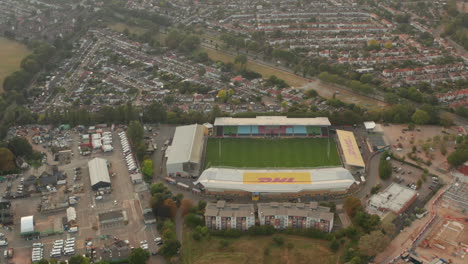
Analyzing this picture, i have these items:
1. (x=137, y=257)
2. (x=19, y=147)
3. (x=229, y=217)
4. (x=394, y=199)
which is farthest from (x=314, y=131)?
(x=19, y=147)

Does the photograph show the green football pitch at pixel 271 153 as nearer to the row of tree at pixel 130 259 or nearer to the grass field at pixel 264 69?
the row of tree at pixel 130 259

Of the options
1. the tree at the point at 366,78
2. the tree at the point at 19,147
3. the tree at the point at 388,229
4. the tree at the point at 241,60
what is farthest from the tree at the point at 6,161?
the tree at the point at 366,78

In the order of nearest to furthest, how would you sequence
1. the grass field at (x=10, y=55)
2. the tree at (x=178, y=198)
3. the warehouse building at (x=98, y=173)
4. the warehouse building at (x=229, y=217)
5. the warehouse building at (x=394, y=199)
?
1. the warehouse building at (x=229, y=217)
2. the warehouse building at (x=394, y=199)
3. the tree at (x=178, y=198)
4. the warehouse building at (x=98, y=173)
5. the grass field at (x=10, y=55)

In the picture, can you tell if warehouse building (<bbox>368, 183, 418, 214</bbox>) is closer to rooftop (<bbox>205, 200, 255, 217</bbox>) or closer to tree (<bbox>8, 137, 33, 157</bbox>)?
rooftop (<bbox>205, 200, 255, 217</bbox>)

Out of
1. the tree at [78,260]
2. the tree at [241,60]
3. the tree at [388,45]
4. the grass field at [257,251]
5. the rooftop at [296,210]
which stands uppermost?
the tree at [388,45]

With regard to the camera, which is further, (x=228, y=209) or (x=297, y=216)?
(x=228, y=209)

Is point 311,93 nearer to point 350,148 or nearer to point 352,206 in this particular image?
point 350,148

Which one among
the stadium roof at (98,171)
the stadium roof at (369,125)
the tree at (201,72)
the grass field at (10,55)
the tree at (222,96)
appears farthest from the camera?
the grass field at (10,55)
